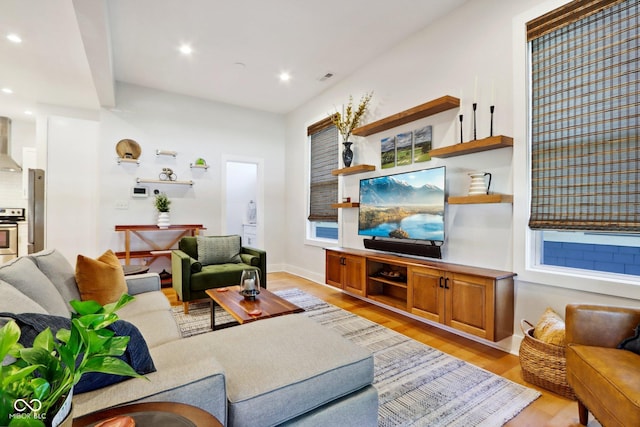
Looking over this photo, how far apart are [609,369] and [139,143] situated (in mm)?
5758

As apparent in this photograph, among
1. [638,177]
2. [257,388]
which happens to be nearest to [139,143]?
[257,388]

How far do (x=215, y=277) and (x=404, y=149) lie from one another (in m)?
2.70

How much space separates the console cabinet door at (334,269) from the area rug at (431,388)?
113cm

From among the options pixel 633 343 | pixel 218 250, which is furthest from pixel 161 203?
pixel 633 343

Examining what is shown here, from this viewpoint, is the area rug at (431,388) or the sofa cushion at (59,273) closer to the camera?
the area rug at (431,388)

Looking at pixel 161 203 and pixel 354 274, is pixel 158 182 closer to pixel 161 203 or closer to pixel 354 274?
pixel 161 203

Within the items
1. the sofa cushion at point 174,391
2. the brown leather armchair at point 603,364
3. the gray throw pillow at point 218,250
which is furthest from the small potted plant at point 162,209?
the brown leather armchair at point 603,364

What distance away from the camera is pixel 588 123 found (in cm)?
219

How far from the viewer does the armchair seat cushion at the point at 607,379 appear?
49.0 inches

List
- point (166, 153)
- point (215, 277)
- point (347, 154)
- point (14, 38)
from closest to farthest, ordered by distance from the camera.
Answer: point (14, 38) → point (215, 277) → point (347, 154) → point (166, 153)

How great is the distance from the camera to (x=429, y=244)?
327 centimetres

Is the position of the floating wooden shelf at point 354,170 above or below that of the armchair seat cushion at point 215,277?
above

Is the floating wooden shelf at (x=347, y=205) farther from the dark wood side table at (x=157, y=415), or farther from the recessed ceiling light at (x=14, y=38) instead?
the recessed ceiling light at (x=14, y=38)

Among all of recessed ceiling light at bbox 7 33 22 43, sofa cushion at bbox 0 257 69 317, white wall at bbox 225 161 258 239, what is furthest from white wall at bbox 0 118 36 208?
sofa cushion at bbox 0 257 69 317
